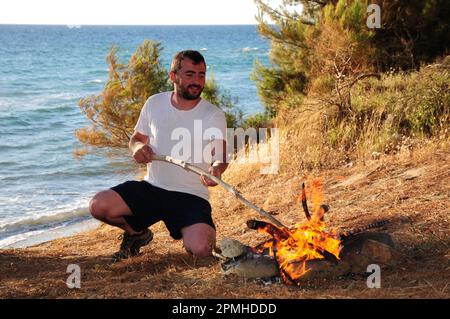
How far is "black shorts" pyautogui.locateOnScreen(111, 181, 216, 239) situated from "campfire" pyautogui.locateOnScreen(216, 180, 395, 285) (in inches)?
28.1

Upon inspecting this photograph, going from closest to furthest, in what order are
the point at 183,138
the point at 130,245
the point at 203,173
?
the point at 203,173, the point at 183,138, the point at 130,245

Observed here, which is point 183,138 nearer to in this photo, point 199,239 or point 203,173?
point 203,173

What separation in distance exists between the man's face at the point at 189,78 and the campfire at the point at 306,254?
130 cm

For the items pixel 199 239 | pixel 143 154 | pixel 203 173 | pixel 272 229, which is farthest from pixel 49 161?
pixel 272 229

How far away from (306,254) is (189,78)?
1.75m

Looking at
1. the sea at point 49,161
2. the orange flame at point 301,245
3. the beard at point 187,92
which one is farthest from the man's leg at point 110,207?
the sea at point 49,161

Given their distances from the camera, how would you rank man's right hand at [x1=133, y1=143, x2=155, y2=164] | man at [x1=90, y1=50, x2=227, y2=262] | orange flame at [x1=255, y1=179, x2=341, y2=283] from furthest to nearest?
man at [x1=90, y1=50, x2=227, y2=262] < man's right hand at [x1=133, y1=143, x2=155, y2=164] < orange flame at [x1=255, y1=179, x2=341, y2=283]

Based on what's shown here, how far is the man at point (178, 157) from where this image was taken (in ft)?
16.3

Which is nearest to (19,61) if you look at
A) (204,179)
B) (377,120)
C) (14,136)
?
(14,136)

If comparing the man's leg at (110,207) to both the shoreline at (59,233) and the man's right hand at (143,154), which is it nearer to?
the man's right hand at (143,154)

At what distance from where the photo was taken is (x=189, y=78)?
5031mm

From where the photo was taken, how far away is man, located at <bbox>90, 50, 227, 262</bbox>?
495cm

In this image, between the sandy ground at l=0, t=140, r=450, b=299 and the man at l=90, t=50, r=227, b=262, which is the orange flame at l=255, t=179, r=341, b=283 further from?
the man at l=90, t=50, r=227, b=262

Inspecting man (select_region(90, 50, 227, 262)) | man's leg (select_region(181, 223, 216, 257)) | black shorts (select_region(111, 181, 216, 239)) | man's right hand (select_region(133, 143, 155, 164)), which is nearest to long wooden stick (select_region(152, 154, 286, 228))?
man's right hand (select_region(133, 143, 155, 164))
